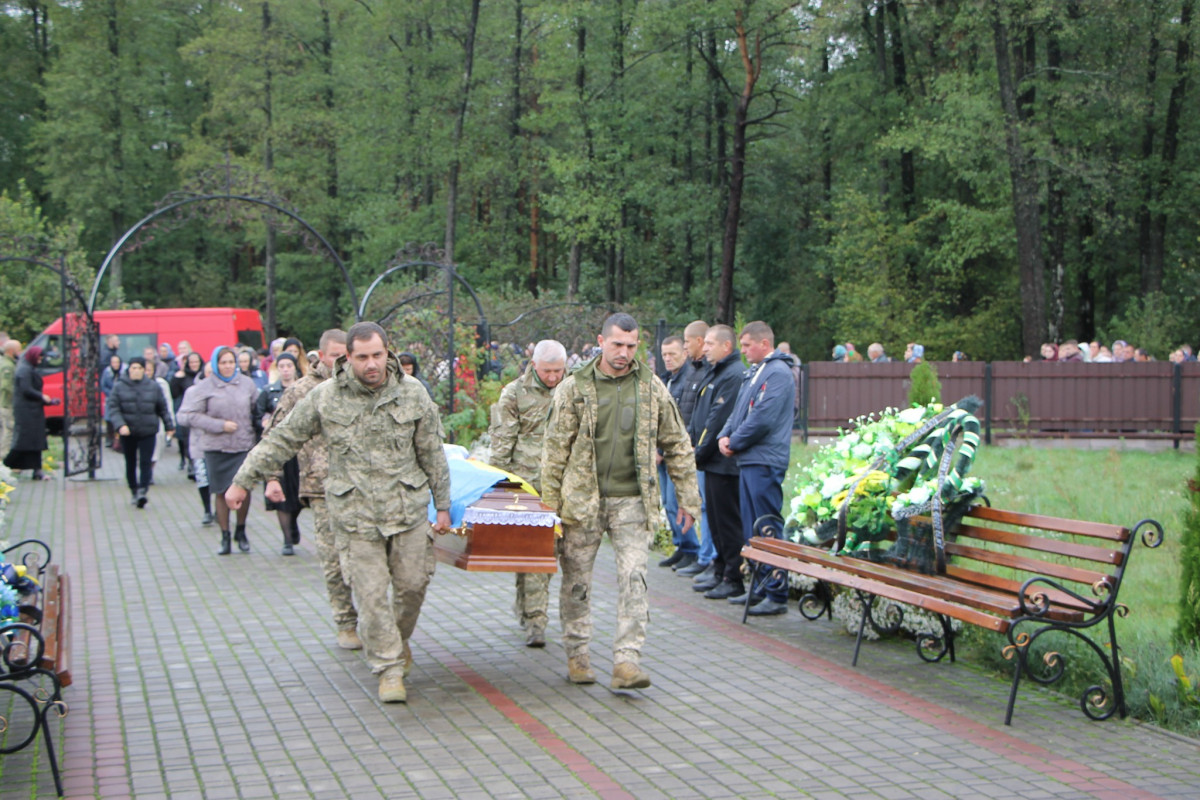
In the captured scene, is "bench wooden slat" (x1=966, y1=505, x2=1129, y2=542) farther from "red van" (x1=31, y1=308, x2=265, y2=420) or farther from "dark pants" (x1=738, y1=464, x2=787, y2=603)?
"red van" (x1=31, y1=308, x2=265, y2=420)

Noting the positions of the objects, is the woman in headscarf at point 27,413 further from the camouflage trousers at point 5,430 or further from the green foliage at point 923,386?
the green foliage at point 923,386

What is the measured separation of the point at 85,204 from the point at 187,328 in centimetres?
2208

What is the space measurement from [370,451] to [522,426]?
1.64 m

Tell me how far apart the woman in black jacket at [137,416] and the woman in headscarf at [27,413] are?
2.16 meters

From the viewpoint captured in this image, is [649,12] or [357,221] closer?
[649,12]

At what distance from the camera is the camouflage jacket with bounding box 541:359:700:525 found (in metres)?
6.33

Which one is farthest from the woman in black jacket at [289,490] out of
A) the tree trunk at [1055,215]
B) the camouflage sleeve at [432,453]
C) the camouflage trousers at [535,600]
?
the tree trunk at [1055,215]

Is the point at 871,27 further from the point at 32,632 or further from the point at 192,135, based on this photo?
the point at 32,632

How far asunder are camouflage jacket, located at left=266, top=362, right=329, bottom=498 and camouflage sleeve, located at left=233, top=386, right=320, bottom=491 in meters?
1.30

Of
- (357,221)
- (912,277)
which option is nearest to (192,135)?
(357,221)

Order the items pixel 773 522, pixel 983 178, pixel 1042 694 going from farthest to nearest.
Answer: pixel 983 178 < pixel 773 522 < pixel 1042 694

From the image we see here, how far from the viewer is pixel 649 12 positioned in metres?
38.1

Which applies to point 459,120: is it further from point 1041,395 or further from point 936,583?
point 936,583

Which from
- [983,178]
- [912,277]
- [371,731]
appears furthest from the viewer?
[912,277]
